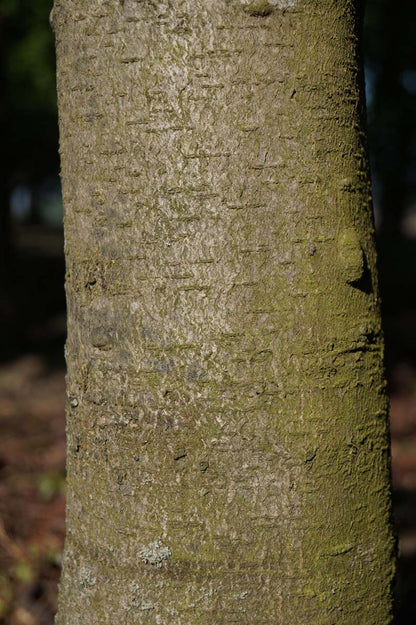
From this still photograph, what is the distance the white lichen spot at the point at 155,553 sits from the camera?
1198mm

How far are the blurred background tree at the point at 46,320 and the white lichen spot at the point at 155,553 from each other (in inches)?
21.7

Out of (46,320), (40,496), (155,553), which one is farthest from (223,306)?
(46,320)

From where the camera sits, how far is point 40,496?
3.82 m

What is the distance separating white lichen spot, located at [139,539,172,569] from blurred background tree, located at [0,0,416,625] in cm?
55

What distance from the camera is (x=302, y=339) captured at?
3.86 feet

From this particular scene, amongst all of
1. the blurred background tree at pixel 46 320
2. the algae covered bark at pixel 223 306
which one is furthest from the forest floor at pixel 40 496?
the algae covered bark at pixel 223 306

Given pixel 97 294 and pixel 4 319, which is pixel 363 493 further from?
pixel 4 319

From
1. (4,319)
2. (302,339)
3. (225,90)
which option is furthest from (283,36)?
(4,319)

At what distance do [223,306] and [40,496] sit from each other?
3075 millimetres

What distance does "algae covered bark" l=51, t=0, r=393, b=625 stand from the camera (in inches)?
44.3

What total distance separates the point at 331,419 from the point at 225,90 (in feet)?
2.07

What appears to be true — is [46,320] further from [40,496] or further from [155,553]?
[155,553]


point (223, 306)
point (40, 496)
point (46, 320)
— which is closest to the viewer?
point (223, 306)

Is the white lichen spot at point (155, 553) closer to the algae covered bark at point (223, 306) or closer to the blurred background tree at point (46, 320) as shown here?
the algae covered bark at point (223, 306)
